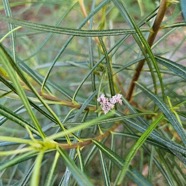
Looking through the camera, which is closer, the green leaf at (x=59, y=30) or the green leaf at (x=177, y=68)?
the green leaf at (x=59, y=30)

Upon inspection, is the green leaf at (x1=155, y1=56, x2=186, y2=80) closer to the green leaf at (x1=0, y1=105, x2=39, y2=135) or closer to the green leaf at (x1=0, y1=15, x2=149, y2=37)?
the green leaf at (x1=0, y1=15, x2=149, y2=37)

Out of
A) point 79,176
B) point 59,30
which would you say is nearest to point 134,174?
point 79,176

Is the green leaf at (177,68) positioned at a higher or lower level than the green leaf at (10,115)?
higher

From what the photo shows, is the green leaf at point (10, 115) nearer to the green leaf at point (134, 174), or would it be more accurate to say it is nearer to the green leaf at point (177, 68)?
the green leaf at point (134, 174)

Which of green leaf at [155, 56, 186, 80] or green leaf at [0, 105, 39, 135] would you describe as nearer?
green leaf at [0, 105, 39, 135]

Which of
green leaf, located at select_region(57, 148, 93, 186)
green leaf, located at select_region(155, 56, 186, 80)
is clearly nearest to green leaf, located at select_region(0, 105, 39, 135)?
green leaf, located at select_region(57, 148, 93, 186)

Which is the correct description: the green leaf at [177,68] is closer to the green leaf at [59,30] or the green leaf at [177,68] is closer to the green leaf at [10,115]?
the green leaf at [59,30]

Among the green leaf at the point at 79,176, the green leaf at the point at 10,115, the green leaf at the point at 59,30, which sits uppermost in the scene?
the green leaf at the point at 59,30

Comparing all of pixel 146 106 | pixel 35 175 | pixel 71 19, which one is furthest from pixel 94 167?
pixel 71 19

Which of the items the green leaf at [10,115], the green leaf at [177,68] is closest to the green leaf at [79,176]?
the green leaf at [10,115]

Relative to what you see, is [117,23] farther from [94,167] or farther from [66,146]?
[66,146]

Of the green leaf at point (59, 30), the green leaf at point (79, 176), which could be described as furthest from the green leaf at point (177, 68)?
the green leaf at point (79, 176)
